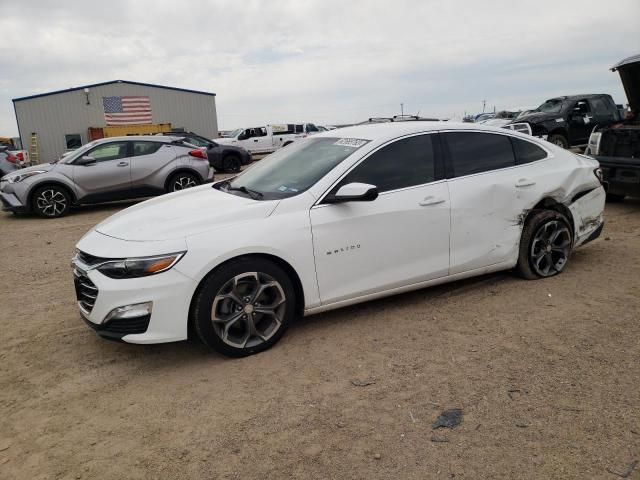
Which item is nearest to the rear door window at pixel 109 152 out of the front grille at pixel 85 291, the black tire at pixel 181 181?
the black tire at pixel 181 181

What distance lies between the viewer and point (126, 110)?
30.9m

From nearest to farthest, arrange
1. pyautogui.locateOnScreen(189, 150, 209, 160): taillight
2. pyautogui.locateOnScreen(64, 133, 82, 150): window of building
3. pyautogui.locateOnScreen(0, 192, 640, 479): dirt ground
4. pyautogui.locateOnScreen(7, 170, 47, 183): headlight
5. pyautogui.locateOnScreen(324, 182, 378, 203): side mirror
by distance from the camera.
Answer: pyautogui.locateOnScreen(0, 192, 640, 479): dirt ground → pyautogui.locateOnScreen(324, 182, 378, 203): side mirror → pyautogui.locateOnScreen(7, 170, 47, 183): headlight → pyautogui.locateOnScreen(189, 150, 209, 160): taillight → pyautogui.locateOnScreen(64, 133, 82, 150): window of building

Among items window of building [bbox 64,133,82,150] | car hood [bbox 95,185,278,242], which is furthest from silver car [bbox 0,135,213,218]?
window of building [bbox 64,133,82,150]

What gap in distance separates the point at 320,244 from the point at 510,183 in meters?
1.92

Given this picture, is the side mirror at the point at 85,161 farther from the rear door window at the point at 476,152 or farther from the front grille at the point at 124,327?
the rear door window at the point at 476,152

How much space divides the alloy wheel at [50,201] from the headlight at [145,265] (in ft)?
26.3

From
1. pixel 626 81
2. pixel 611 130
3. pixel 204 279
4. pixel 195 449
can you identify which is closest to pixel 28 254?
pixel 204 279

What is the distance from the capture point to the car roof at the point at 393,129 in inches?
169

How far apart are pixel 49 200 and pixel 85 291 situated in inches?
304

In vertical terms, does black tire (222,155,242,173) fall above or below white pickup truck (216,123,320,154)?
below

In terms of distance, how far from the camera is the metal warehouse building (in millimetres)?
29078

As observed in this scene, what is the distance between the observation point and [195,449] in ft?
8.96

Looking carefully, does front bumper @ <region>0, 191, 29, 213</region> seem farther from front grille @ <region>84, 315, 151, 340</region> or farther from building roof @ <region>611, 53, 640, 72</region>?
building roof @ <region>611, 53, 640, 72</region>

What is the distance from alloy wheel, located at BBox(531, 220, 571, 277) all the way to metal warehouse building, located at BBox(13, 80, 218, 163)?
1059 inches
